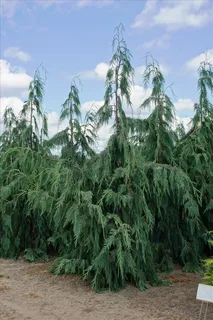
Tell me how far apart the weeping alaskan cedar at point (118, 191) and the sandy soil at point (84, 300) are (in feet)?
0.74

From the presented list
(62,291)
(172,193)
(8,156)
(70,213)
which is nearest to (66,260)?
(62,291)

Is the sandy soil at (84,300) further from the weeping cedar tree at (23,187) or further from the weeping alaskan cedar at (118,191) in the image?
Result: the weeping cedar tree at (23,187)

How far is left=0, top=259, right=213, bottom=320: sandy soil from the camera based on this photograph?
448 cm

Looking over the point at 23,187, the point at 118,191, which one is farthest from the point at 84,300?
the point at 23,187

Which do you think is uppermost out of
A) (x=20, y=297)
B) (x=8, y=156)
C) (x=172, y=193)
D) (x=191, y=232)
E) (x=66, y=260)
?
(x=8, y=156)

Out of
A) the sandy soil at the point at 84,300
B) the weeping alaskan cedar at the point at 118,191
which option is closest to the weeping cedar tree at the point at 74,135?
the weeping alaskan cedar at the point at 118,191

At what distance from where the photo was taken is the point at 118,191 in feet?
17.5

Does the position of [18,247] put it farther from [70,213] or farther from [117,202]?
[117,202]

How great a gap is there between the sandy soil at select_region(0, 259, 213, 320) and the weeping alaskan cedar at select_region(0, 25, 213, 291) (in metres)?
0.23

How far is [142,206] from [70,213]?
1043 millimetres

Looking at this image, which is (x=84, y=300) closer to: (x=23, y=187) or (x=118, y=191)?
(x=118, y=191)

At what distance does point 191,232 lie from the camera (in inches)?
254

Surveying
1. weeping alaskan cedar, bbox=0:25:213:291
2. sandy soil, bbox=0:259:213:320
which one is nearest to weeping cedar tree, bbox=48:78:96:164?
weeping alaskan cedar, bbox=0:25:213:291

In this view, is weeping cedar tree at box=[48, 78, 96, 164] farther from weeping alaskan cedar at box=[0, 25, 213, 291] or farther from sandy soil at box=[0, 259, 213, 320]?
sandy soil at box=[0, 259, 213, 320]
